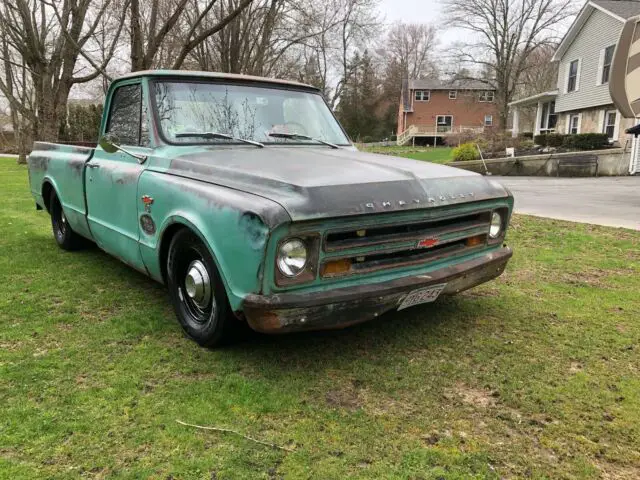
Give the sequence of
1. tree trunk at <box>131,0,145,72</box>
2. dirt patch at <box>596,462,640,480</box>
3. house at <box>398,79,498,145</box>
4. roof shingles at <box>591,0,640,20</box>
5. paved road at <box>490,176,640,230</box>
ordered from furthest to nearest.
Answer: house at <box>398,79,498,145</box>, roof shingles at <box>591,0,640,20</box>, tree trunk at <box>131,0,145,72</box>, paved road at <box>490,176,640,230</box>, dirt patch at <box>596,462,640,480</box>

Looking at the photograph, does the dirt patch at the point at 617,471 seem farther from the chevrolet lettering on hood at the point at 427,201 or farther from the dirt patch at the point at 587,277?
the dirt patch at the point at 587,277

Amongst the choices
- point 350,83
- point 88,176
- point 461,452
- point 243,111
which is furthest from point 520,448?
point 350,83

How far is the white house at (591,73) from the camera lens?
22391 millimetres

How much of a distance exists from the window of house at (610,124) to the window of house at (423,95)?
100ft

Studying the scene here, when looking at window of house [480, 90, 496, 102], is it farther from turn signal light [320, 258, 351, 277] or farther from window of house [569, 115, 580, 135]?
turn signal light [320, 258, 351, 277]

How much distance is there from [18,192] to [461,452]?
12385 millimetres

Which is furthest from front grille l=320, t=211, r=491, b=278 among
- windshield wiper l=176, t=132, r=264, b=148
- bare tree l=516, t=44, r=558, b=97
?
bare tree l=516, t=44, r=558, b=97

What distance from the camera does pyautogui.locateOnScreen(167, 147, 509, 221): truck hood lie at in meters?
2.76

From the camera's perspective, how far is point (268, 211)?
2.62 metres

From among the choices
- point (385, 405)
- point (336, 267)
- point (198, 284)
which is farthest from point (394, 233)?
point (198, 284)

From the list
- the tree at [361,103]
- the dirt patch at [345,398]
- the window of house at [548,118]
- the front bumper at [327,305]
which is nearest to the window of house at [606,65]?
the window of house at [548,118]

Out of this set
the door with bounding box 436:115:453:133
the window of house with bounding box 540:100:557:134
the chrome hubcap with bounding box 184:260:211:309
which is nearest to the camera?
the chrome hubcap with bounding box 184:260:211:309

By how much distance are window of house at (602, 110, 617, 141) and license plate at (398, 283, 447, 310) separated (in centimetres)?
2311

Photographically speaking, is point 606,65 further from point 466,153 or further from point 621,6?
point 466,153
